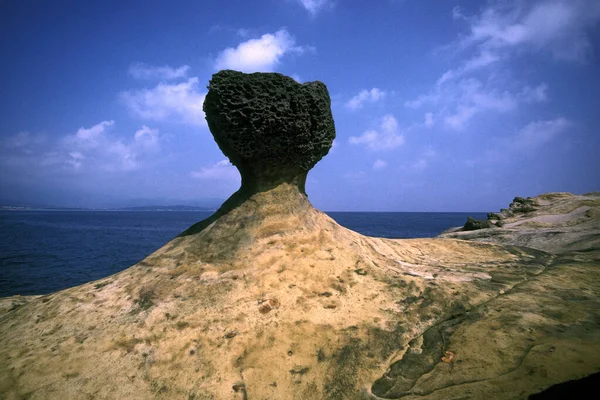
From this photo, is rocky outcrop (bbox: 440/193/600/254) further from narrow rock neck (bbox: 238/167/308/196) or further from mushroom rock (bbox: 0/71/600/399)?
narrow rock neck (bbox: 238/167/308/196)

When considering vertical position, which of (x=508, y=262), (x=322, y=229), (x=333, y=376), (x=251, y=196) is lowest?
(x=333, y=376)

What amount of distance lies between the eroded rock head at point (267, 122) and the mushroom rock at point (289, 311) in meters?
0.02

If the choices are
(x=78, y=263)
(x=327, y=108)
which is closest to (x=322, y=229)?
(x=327, y=108)

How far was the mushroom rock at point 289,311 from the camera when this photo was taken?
2.87 meters

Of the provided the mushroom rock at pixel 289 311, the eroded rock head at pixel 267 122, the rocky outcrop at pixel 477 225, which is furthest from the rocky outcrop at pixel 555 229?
the eroded rock head at pixel 267 122

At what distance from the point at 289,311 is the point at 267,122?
271 centimetres

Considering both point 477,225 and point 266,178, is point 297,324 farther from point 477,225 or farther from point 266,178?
point 477,225

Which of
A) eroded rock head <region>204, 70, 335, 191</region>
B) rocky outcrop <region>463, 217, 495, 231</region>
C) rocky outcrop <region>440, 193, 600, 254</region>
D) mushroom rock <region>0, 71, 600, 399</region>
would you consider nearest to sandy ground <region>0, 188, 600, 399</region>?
mushroom rock <region>0, 71, 600, 399</region>

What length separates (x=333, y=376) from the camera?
3.02 m

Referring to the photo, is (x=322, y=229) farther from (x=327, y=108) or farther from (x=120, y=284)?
(x=120, y=284)

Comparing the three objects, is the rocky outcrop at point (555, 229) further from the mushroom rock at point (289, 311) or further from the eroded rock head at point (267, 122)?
the eroded rock head at point (267, 122)

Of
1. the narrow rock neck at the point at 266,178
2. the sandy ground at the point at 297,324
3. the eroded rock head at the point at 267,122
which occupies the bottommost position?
the sandy ground at the point at 297,324

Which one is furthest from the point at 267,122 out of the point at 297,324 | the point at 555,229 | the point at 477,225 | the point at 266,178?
the point at 477,225

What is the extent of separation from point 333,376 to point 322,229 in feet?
7.75
